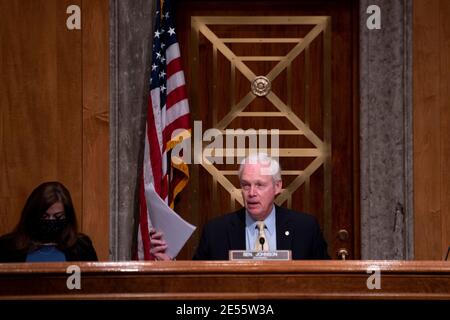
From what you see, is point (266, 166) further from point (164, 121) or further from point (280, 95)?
point (280, 95)

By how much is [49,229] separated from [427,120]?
252cm

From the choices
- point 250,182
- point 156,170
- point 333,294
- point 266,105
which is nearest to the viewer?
point 333,294

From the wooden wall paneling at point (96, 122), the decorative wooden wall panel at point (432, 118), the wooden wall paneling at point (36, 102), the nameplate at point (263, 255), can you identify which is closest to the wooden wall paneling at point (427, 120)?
the decorative wooden wall panel at point (432, 118)

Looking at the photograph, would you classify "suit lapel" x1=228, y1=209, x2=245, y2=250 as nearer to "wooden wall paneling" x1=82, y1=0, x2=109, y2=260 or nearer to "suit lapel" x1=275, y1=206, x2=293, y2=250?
"suit lapel" x1=275, y1=206, x2=293, y2=250

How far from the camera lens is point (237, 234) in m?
4.73

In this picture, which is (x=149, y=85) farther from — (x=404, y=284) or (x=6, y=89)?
(x=404, y=284)

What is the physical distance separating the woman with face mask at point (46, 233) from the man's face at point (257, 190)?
1.02m

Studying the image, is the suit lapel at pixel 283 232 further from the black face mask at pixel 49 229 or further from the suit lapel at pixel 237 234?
the black face mask at pixel 49 229

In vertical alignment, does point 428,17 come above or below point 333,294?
above

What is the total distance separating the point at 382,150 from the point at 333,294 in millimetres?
3202

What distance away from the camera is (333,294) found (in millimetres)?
3051

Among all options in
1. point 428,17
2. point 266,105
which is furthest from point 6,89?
→ point 428,17

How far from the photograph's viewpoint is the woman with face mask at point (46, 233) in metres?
5.04

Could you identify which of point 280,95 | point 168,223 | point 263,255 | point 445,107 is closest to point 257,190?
point 263,255
